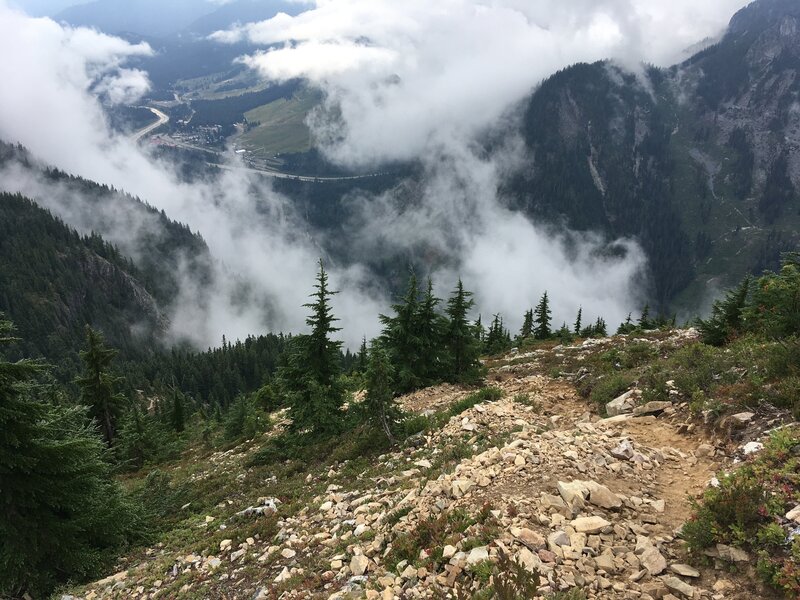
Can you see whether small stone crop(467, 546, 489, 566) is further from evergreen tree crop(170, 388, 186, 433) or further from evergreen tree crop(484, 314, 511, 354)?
evergreen tree crop(170, 388, 186, 433)

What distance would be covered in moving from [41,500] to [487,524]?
13.2 metres

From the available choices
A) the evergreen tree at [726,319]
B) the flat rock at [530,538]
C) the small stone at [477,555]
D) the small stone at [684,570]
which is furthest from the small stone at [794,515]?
the evergreen tree at [726,319]

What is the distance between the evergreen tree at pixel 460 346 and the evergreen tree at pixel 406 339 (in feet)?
6.93

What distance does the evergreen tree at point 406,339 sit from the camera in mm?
29266

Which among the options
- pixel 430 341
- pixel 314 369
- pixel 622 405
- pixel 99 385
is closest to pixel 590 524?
pixel 622 405

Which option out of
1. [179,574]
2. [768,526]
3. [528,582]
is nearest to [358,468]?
[179,574]

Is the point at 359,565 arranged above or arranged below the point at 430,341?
below

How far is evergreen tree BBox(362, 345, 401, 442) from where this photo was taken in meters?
17.7

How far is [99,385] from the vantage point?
131ft

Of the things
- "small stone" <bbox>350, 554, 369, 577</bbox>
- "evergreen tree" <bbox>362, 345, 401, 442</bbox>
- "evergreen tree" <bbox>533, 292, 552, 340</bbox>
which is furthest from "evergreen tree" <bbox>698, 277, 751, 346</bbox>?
"evergreen tree" <bbox>533, 292, 552, 340</bbox>

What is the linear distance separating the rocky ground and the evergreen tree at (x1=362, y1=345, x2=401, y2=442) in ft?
6.36

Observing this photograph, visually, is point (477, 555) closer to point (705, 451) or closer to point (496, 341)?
point (705, 451)

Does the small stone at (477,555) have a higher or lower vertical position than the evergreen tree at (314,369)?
lower

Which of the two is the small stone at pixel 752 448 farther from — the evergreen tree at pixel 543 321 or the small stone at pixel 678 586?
the evergreen tree at pixel 543 321
